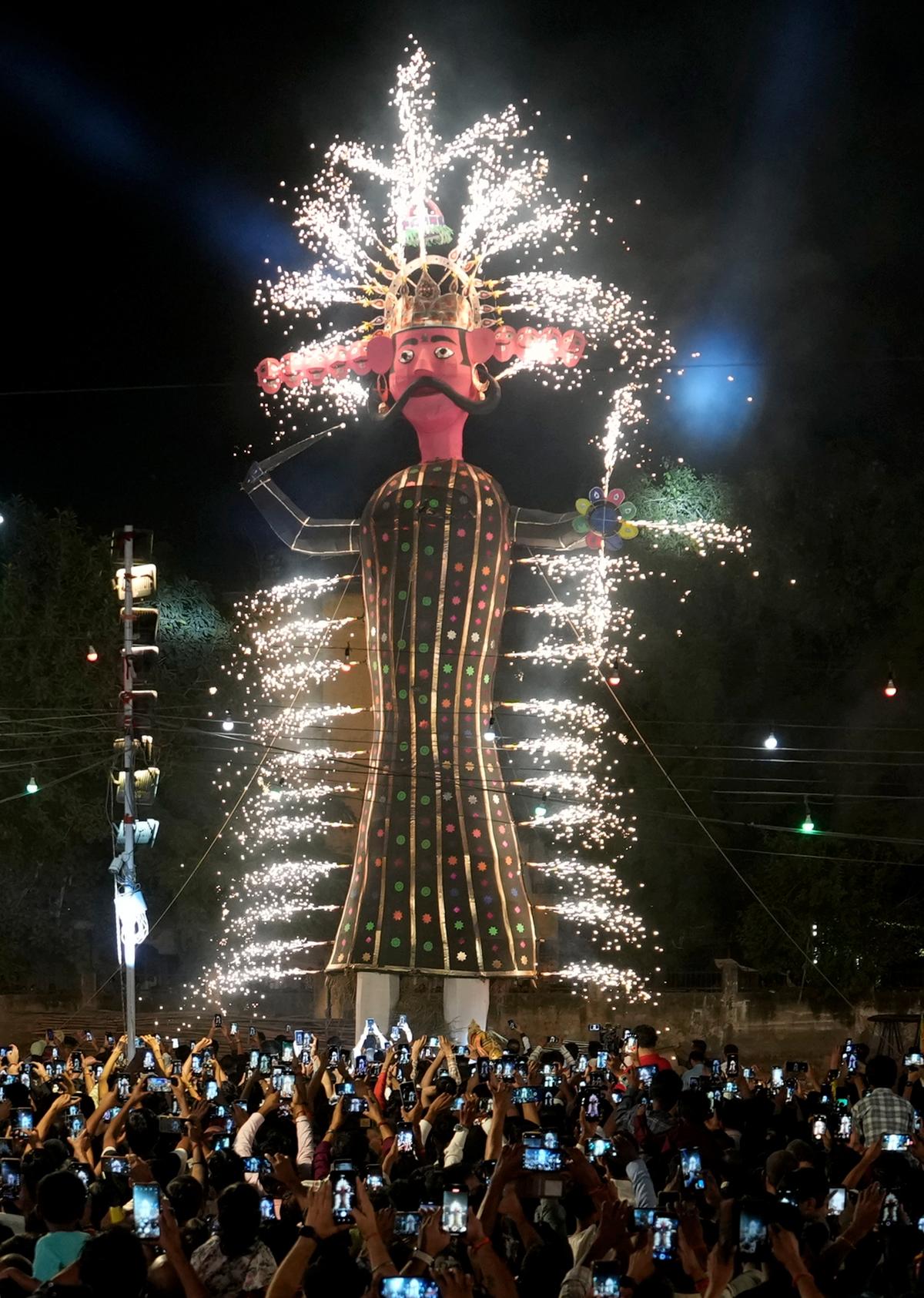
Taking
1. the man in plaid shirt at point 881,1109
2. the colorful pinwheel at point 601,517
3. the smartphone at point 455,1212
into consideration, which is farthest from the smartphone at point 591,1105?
the colorful pinwheel at point 601,517

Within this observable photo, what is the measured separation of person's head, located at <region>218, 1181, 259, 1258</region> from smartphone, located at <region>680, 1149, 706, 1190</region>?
2.62 meters

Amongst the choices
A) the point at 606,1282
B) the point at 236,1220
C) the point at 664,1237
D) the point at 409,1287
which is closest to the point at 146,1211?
the point at 236,1220

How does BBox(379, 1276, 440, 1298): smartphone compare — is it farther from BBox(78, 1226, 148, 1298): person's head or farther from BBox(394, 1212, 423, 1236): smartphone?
BBox(394, 1212, 423, 1236): smartphone

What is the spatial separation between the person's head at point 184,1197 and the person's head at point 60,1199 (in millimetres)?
790

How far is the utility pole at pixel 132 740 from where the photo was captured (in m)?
20.4

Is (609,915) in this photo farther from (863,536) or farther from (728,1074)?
(863,536)

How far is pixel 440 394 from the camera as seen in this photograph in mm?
23562

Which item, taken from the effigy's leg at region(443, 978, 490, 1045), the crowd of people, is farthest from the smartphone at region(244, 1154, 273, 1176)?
the effigy's leg at region(443, 978, 490, 1045)

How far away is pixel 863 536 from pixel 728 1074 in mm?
19250

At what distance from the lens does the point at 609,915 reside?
82.1 feet

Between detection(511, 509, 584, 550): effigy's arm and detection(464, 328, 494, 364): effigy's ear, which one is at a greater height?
detection(464, 328, 494, 364): effigy's ear

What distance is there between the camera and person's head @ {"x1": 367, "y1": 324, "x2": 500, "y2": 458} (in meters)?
23.3

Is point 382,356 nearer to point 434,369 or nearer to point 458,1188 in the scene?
point 434,369

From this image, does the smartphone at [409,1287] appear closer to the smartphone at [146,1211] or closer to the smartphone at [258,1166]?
the smartphone at [146,1211]
